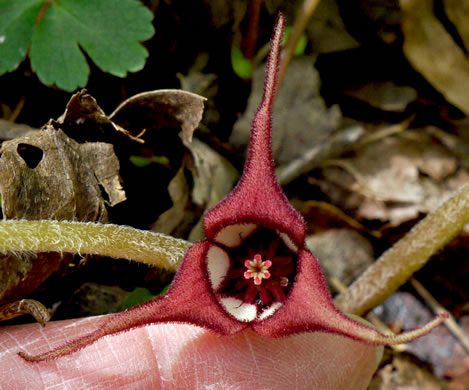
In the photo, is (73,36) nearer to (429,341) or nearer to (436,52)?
(436,52)

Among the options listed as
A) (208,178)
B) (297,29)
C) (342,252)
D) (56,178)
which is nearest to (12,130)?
(56,178)

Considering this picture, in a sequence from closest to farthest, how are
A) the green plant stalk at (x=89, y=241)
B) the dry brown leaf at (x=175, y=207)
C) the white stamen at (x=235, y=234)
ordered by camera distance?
the green plant stalk at (x=89, y=241) → the white stamen at (x=235, y=234) → the dry brown leaf at (x=175, y=207)

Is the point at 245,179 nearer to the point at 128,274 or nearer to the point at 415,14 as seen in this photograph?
the point at 128,274

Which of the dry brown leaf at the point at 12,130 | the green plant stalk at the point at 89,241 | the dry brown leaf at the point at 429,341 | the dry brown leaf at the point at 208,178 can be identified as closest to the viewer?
the green plant stalk at the point at 89,241

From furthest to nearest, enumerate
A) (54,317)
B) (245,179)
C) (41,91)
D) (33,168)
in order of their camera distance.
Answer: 1. (41,91)
2. (54,317)
3. (33,168)
4. (245,179)

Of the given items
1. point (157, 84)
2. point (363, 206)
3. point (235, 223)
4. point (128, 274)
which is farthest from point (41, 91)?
point (363, 206)

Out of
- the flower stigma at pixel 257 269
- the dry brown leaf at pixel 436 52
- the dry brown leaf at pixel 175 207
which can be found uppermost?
the dry brown leaf at pixel 436 52

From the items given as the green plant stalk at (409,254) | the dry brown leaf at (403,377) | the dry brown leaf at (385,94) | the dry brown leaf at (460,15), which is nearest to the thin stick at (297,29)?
the dry brown leaf at (385,94)

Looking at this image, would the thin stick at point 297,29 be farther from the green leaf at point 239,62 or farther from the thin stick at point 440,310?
the thin stick at point 440,310
